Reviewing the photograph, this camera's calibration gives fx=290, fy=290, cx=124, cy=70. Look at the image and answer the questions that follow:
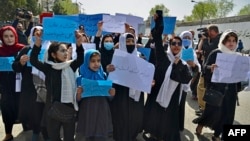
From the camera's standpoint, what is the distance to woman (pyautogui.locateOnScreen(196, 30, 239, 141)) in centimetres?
405

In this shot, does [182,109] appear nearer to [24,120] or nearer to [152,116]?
[152,116]

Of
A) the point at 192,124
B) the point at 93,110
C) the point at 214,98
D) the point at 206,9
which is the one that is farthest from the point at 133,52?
the point at 206,9

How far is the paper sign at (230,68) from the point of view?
3.97 m

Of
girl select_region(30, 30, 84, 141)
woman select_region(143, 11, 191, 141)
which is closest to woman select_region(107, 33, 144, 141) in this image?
woman select_region(143, 11, 191, 141)

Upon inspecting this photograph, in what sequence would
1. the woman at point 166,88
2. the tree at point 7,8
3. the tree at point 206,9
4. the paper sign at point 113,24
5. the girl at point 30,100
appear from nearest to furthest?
1. the woman at point 166,88
2. the girl at point 30,100
3. the paper sign at point 113,24
4. the tree at point 7,8
5. the tree at point 206,9

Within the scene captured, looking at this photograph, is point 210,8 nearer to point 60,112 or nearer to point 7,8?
point 7,8

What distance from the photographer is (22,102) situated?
396 centimetres

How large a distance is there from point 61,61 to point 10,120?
5.26 feet

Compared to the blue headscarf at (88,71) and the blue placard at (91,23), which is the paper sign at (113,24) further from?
the blue headscarf at (88,71)

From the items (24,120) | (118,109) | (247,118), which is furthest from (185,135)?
(24,120)

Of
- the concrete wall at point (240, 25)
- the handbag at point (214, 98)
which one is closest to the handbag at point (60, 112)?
the handbag at point (214, 98)

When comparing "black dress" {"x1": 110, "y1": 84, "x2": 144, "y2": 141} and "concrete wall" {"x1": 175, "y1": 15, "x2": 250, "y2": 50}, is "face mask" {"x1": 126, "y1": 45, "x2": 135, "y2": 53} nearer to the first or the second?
"black dress" {"x1": 110, "y1": 84, "x2": 144, "y2": 141}

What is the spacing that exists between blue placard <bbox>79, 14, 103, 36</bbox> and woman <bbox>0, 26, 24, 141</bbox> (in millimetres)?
1580

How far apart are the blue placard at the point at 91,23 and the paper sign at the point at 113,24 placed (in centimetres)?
34
